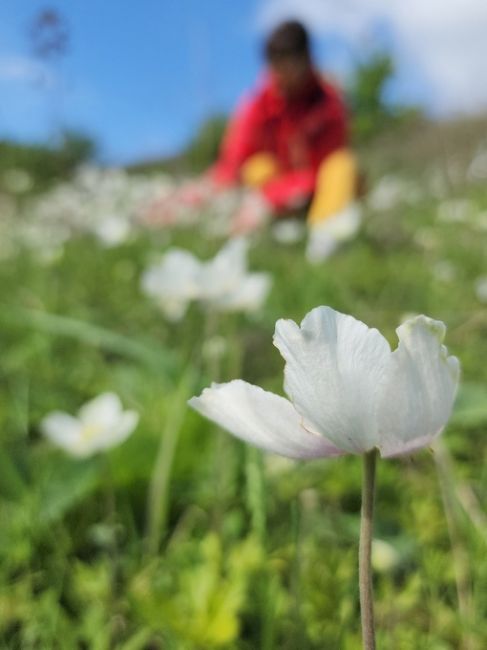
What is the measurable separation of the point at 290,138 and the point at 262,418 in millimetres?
5029

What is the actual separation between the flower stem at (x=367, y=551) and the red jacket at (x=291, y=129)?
186 inches

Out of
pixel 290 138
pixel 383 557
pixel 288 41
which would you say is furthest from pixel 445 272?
pixel 290 138

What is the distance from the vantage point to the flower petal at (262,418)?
0.40m

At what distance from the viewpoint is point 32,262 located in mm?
3736

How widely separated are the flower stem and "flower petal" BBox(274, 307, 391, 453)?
0.01 m

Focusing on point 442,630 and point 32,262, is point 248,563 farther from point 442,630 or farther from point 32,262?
point 32,262

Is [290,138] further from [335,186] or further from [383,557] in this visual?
[383,557]

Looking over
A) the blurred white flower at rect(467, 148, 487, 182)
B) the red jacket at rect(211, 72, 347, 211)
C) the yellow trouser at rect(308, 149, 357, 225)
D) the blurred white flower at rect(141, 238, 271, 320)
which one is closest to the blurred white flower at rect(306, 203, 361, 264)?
the blurred white flower at rect(141, 238, 271, 320)

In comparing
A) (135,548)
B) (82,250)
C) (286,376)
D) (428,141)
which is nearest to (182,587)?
(135,548)

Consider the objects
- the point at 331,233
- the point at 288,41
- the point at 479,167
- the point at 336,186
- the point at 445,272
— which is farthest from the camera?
the point at 479,167

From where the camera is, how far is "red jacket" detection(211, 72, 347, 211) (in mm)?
5156

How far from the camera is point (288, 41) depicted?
14.9ft

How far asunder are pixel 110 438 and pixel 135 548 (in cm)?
16

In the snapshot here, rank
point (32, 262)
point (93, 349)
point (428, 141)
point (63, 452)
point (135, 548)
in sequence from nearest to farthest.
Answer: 1. point (135, 548)
2. point (63, 452)
3. point (93, 349)
4. point (32, 262)
5. point (428, 141)
